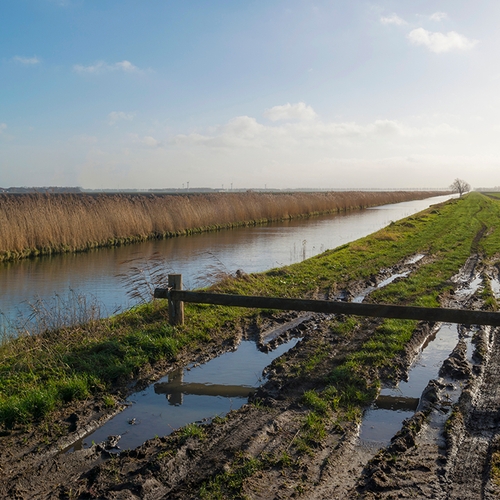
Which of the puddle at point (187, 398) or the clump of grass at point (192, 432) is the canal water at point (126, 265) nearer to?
the puddle at point (187, 398)

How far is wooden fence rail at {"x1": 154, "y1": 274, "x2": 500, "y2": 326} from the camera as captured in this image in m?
6.19

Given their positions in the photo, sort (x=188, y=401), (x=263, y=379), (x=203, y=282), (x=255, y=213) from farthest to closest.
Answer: (x=255, y=213)
(x=203, y=282)
(x=263, y=379)
(x=188, y=401)

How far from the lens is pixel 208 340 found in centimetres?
779

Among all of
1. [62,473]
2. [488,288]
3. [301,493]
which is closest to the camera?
[301,493]

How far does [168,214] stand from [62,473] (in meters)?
22.7

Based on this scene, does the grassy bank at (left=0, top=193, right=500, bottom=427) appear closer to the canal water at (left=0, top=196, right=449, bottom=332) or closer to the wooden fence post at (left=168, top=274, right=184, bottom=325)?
the wooden fence post at (left=168, top=274, right=184, bottom=325)

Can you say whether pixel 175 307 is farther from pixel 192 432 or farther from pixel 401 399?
pixel 401 399

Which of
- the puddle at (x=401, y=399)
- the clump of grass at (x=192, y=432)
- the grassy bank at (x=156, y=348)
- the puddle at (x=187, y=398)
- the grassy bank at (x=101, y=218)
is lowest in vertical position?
the puddle at (x=187, y=398)

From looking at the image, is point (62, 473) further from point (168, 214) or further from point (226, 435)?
point (168, 214)

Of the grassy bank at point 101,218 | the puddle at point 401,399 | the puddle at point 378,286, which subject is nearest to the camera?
the puddle at point 401,399

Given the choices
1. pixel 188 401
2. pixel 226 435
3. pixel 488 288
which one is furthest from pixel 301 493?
pixel 488 288

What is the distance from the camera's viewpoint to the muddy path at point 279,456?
3.76m

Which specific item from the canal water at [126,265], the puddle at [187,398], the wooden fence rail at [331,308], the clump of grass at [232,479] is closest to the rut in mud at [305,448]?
the clump of grass at [232,479]

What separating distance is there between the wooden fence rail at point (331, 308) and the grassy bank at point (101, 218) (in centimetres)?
1253
